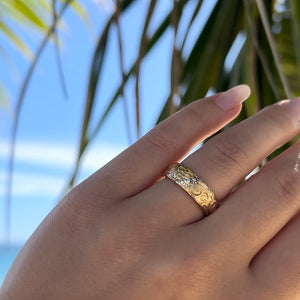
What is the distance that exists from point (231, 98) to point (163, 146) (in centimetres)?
6

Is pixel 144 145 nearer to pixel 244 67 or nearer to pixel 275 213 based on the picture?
pixel 275 213

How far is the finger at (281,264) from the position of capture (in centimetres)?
33

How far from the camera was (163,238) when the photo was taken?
1.08ft

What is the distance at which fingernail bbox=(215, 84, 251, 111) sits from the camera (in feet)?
1.22

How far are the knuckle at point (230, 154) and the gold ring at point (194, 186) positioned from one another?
0.07 feet

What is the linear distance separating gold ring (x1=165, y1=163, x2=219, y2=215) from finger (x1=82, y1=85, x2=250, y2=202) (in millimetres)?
17

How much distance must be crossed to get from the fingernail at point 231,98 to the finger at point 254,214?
5 centimetres

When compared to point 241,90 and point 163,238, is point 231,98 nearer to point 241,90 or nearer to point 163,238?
point 241,90

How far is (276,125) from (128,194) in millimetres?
109

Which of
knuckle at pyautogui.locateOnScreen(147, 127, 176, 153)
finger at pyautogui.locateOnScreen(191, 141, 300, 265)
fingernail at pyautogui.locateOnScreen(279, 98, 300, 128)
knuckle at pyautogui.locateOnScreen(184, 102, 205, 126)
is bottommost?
finger at pyautogui.locateOnScreen(191, 141, 300, 265)

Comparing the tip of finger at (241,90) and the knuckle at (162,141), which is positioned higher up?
the tip of finger at (241,90)

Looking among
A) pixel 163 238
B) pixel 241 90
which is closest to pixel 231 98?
pixel 241 90

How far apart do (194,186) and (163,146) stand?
1.7 inches

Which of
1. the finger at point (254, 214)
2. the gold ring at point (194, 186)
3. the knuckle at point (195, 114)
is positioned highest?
the knuckle at point (195, 114)
